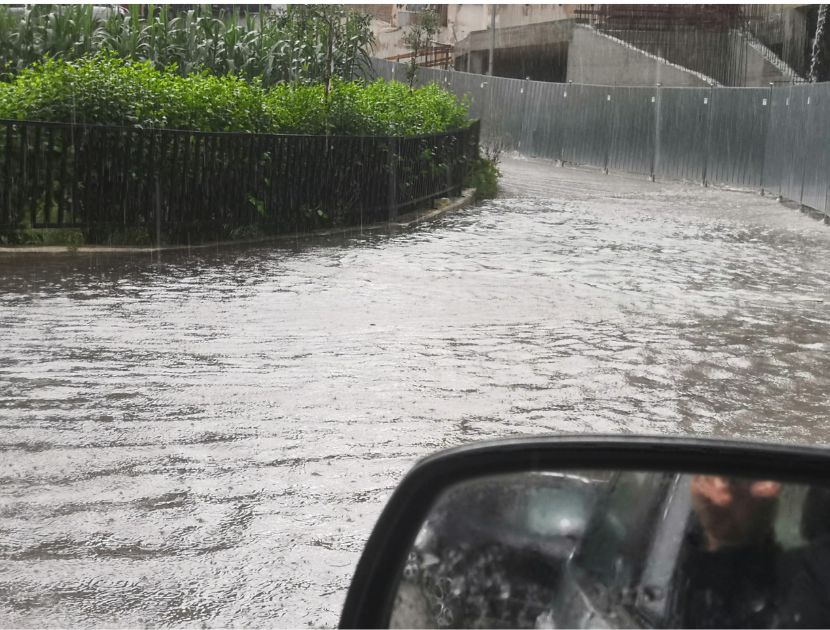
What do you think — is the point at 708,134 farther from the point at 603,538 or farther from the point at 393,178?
the point at 603,538

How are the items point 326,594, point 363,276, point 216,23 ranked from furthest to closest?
point 216,23, point 363,276, point 326,594

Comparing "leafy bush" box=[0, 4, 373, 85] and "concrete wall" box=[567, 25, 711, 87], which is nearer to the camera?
"leafy bush" box=[0, 4, 373, 85]

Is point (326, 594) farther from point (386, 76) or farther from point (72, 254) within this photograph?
point (386, 76)

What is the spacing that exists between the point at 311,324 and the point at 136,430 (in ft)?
11.0

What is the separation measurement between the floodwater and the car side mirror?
2.86 meters

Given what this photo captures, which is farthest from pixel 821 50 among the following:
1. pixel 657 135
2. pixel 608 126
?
pixel 657 135

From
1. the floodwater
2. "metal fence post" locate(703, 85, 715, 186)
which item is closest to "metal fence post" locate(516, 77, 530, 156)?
"metal fence post" locate(703, 85, 715, 186)

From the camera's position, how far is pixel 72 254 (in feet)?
42.9

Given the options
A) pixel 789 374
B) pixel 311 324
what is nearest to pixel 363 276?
pixel 311 324

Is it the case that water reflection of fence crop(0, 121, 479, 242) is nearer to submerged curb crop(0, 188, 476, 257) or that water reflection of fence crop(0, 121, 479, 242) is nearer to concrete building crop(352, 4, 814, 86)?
submerged curb crop(0, 188, 476, 257)

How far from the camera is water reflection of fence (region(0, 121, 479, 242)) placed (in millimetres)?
13234

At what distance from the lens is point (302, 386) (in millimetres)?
7609

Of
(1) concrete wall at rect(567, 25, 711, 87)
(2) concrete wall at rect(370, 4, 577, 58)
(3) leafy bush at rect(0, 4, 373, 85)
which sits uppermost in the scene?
(2) concrete wall at rect(370, 4, 577, 58)

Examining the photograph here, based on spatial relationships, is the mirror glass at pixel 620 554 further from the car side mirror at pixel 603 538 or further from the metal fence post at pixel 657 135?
the metal fence post at pixel 657 135
